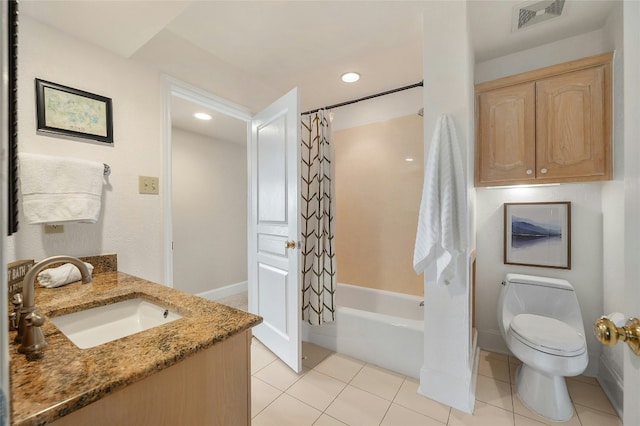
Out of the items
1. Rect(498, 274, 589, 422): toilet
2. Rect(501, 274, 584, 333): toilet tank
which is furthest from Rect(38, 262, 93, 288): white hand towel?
Rect(501, 274, 584, 333): toilet tank

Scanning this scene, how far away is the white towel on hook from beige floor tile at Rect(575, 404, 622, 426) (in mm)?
1052

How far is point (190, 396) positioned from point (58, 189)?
3.91 feet

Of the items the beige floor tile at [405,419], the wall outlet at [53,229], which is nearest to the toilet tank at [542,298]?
the beige floor tile at [405,419]

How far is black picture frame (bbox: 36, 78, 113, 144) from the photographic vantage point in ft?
4.16

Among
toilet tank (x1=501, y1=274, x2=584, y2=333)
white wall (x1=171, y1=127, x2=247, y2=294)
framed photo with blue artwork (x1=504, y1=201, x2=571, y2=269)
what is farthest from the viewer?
white wall (x1=171, y1=127, x2=247, y2=294)

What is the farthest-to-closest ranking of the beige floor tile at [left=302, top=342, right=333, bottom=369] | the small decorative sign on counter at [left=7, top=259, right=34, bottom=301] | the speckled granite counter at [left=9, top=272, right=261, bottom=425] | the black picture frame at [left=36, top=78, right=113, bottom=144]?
the beige floor tile at [left=302, top=342, right=333, bottom=369] → the black picture frame at [left=36, top=78, right=113, bottom=144] → the small decorative sign on counter at [left=7, top=259, right=34, bottom=301] → the speckled granite counter at [left=9, top=272, right=261, bottom=425]

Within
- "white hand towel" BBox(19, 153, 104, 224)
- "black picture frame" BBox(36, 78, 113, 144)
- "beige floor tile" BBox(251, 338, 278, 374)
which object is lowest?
"beige floor tile" BBox(251, 338, 278, 374)

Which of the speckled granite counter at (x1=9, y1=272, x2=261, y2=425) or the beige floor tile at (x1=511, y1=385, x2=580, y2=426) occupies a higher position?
the speckled granite counter at (x1=9, y1=272, x2=261, y2=425)

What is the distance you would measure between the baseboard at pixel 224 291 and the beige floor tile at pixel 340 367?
2029 mm

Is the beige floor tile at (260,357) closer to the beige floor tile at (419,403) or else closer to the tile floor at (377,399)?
the tile floor at (377,399)

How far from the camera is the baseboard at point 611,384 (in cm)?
147

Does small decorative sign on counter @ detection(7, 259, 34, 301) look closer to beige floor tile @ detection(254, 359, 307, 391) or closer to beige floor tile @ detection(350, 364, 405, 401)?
beige floor tile @ detection(254, 359, 307, 391)

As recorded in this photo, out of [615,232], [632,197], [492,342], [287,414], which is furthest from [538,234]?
[287,414]

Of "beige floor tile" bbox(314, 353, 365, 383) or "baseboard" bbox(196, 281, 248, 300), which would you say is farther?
"baseboard" bbox(196, 281, 248, 300)
